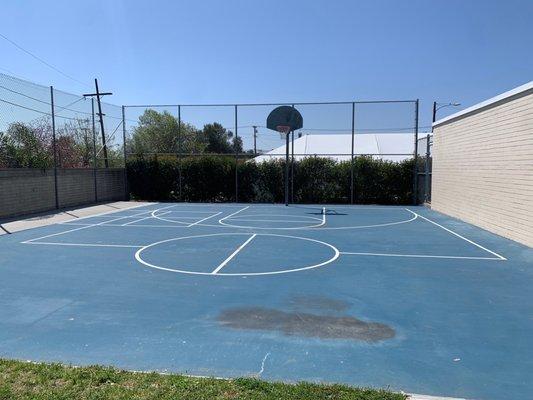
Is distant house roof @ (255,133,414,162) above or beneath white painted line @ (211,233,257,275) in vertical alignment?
above

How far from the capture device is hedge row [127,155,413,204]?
69.5 feet

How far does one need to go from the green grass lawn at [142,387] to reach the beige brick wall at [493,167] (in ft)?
27.9

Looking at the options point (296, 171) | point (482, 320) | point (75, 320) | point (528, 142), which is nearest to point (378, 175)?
point (296, 171)

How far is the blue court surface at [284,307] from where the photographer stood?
4.18m

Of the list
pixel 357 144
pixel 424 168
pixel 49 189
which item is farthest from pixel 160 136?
pixel 424 168

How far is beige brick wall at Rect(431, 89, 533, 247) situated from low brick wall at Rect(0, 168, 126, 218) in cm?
1484

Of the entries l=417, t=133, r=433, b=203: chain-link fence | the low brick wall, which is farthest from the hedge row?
the low brick wall

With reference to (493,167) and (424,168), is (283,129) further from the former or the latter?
(493,167)

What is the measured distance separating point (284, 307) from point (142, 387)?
8.55 feet

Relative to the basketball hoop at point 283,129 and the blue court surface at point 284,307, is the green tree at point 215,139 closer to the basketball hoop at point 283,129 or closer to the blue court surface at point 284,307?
the basketball hoop at point 283,129

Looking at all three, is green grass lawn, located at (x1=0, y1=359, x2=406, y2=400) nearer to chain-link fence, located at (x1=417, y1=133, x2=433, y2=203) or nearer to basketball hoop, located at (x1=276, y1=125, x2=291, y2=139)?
chain-link fence, located at (x1=417, y1=133, x2=433, y2=203)

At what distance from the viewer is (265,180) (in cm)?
2223

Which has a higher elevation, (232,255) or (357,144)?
(357,144)

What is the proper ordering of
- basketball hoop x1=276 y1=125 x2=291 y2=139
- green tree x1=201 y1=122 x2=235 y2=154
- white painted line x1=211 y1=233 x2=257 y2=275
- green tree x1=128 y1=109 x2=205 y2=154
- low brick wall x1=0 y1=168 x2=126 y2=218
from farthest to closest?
green tree x1=201 y1=122 x2=235 y2=154
green tree x1=128 y1=109 x2=205 y2=154
basketball hoop x1=276 y1=125 x2=291 y2=139
low brick wall x1=0 y1=168 x2=126 y2=218
white painted line x1=211 y1=233 x2=257 y2=275
